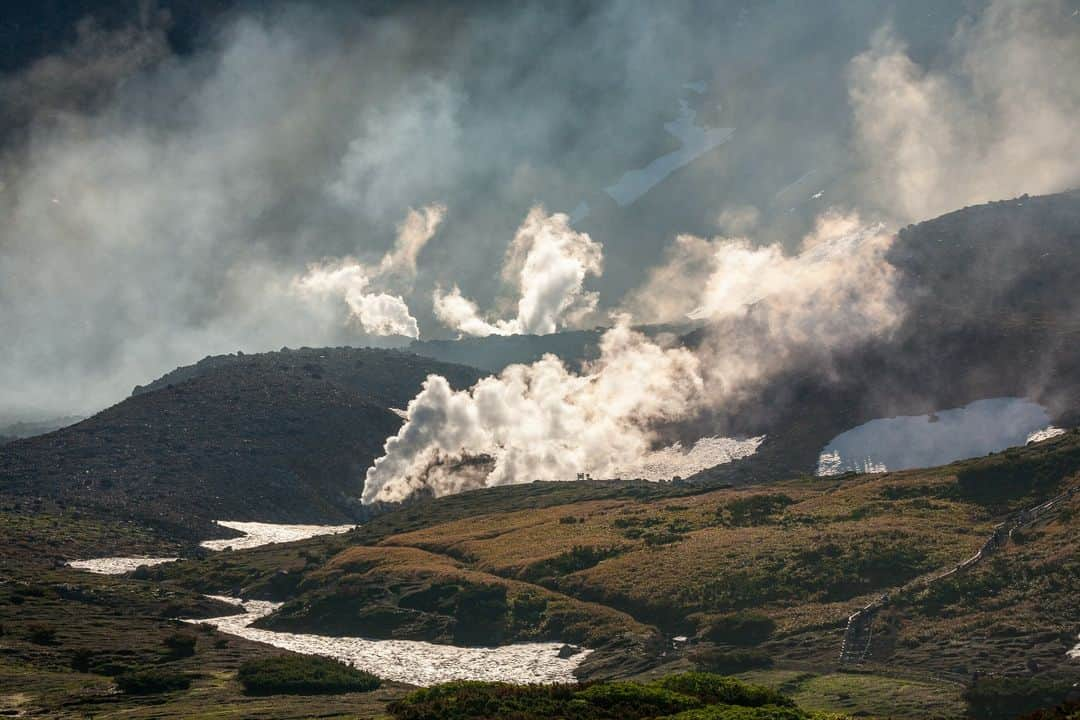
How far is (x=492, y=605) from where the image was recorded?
8400cm

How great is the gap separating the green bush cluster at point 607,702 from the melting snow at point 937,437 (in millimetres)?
119891

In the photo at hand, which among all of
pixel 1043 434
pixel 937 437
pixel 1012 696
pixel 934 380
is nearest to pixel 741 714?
pixel 1012 696

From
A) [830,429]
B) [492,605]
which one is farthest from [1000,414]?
[492,605]

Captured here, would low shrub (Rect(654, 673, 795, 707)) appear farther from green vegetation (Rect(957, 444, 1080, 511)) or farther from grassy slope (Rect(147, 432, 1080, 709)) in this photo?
green vegetation (Rect(957, 444, 1080, 511))

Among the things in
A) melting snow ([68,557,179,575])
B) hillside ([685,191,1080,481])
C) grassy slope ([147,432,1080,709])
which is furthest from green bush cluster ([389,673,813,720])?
hillside ([685,191,1080,481])

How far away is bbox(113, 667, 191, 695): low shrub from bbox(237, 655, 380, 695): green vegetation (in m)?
3.53

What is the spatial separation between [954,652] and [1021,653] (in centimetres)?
364

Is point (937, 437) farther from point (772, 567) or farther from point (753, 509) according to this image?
point (772, 567)

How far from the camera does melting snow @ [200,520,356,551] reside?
554 ft

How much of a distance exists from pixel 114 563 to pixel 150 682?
310ft

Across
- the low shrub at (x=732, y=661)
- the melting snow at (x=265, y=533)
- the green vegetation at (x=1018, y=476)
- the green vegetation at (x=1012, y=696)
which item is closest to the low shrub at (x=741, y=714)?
the green vegetation at (x=1012, y=696)

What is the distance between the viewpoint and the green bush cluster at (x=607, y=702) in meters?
34.5

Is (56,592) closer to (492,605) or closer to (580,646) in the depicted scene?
(492,605)

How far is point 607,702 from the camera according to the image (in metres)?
36.6
